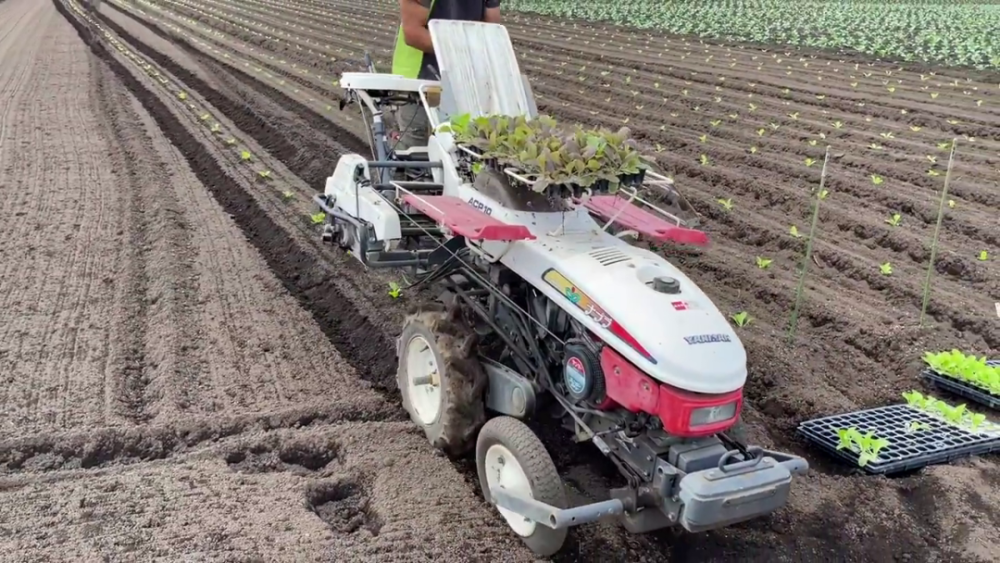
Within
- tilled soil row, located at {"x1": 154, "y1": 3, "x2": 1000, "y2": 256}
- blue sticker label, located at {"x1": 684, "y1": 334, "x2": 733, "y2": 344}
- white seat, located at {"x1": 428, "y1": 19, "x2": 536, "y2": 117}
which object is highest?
white seat, located at {"x1": 428, "y1": 19, "x2": 536, "y2": 117}

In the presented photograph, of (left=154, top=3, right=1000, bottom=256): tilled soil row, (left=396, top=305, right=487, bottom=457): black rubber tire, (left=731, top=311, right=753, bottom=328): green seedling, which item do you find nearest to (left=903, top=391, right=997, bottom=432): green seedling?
(left=731, top=311, right=753, bottom=328): green seedling

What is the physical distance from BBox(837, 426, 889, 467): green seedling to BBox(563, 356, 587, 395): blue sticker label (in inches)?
63.7

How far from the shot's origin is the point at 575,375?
3164 millimetres

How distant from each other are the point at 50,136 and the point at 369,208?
689cm

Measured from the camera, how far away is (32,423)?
3865 mm

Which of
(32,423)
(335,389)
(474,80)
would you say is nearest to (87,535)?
(32,423)

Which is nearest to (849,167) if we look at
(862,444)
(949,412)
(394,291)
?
(949,412)

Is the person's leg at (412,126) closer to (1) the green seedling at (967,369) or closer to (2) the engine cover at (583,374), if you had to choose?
(2) the engine cover at (583,374)

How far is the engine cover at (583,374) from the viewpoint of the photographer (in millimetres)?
3082

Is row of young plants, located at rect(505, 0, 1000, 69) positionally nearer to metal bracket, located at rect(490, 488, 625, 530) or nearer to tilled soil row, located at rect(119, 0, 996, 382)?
tilled soil row, located at rect(119, 0, 996, 382)

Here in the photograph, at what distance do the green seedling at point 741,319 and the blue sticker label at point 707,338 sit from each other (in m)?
2.41

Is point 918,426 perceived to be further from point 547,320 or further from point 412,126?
point 412,126

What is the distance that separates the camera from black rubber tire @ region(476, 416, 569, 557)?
295 centimetres

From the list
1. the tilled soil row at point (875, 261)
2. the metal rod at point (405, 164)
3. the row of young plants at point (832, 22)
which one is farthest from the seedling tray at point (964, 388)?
the row of young plants at point (832, 22)
